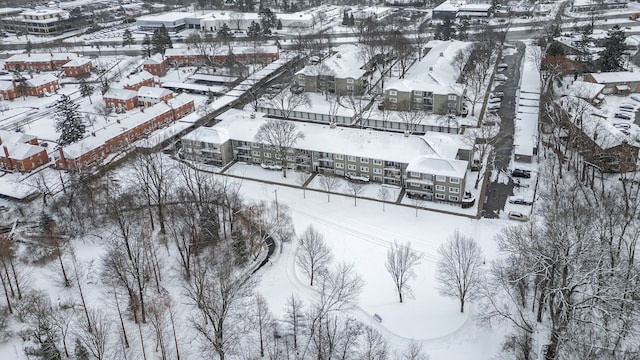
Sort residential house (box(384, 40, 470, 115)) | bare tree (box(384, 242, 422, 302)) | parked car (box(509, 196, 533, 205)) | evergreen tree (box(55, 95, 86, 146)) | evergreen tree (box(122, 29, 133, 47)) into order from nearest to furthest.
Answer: bare tree (box(384, 242, 422, 302)) → parked car (box(509, 196, 533, 205)) → evergreen tree (box(55, 95, 86, 146)) → residential house (box(384, 40, 470, 115)) → evergreen tree (box(122, 29, 133, 47))

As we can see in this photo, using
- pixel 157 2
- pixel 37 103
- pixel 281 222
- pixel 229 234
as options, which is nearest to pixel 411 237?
pixel 281 222

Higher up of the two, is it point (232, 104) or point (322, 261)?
point (232, 104)

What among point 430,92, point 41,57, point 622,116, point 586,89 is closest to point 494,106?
point 430,92

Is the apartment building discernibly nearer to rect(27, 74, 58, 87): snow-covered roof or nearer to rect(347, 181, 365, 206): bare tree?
rect(347, 181, 365, 206): bare tree

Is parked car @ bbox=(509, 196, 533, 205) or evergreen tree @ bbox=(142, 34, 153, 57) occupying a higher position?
evergreen tree @ bbox=(142, 34, 153, 57)

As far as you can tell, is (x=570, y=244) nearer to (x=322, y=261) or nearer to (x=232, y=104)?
(x=322, y=261)

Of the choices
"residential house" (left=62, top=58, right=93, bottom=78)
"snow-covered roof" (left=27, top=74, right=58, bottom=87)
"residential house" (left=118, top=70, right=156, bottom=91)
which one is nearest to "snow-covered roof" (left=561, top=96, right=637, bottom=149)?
"residential house" (left=118, top=70, right=156, bottom=91)
